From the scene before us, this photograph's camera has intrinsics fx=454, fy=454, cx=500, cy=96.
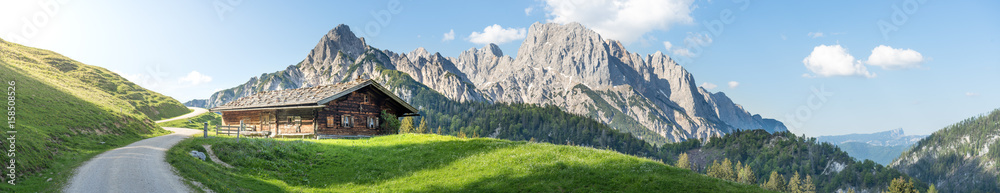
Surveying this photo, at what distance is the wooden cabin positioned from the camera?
47969mm

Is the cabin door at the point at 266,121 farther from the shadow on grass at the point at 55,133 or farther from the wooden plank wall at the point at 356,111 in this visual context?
the shadow on grass at the point at 55,133

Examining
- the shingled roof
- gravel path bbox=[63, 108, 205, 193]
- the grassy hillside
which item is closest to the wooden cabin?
the shingled roof

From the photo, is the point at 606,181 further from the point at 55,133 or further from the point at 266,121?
the point at 266,121

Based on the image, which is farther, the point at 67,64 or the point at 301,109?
the point at 67,64

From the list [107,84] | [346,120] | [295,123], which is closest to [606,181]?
[346,120]

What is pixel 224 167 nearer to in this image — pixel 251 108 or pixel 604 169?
pixel 604 169

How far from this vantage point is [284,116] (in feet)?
168

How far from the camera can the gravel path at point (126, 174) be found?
18.6 m

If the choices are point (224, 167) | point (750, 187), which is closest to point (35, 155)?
point (224, 167)

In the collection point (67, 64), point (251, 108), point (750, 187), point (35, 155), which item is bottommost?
point (750, 187)

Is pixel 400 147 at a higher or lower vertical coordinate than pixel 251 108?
lower

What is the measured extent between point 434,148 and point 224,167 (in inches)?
506

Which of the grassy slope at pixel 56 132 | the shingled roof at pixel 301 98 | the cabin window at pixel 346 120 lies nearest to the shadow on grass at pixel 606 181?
the grassy slope at pixel 56 132

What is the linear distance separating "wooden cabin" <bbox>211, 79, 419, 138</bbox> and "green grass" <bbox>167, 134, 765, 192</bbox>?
1358 cm
